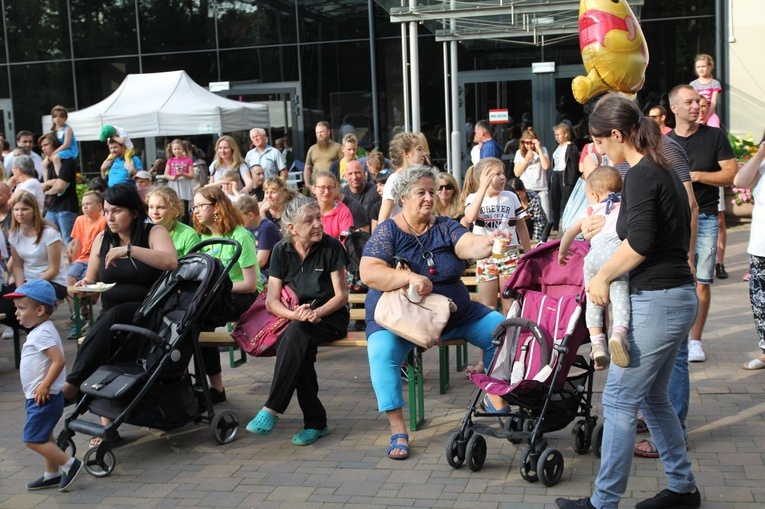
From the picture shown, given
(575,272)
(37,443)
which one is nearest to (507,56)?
(575,272)

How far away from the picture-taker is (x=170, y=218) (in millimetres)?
7133

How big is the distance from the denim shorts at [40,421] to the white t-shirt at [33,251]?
342 centimetres

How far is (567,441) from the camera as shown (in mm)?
5660

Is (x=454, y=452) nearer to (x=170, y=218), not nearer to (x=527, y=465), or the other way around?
(x=527, y=465)

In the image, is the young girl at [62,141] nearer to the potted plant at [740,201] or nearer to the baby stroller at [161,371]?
the baby stroller at [161,371]

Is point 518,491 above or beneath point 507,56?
beneath

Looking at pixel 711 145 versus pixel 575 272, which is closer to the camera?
pixel 575 272

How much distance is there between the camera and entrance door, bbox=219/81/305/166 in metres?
19.2

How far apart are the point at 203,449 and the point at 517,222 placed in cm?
323

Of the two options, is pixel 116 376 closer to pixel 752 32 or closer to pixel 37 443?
pixel 37 443

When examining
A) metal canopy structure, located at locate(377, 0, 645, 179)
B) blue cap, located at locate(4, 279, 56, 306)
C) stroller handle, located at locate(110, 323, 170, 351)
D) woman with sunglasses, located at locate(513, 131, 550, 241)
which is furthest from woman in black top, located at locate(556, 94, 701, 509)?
woman with sunglasses, located at locate(513, 131, 550, 241)

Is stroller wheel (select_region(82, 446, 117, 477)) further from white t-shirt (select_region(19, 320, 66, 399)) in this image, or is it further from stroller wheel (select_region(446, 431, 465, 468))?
stroller wheel (select_region(446, 431, 465, 468))

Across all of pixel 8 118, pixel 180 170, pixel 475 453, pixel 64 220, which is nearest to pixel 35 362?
pixel 475 453

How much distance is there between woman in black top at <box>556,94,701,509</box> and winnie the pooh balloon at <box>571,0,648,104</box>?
4.28 m
